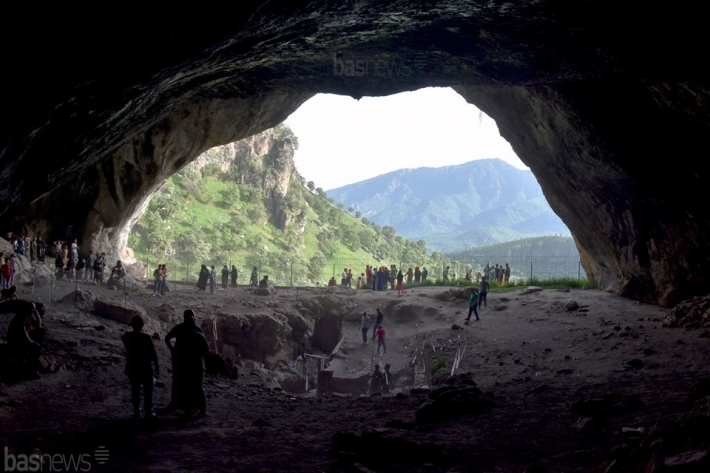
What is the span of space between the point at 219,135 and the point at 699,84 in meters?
16.0

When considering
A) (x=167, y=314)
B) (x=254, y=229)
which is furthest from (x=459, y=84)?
(x=254, y=229)

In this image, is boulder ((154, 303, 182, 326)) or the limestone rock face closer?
the limestone rock face

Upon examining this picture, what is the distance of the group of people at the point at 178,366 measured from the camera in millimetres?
6125

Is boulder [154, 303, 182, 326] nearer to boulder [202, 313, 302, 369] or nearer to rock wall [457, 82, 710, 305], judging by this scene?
boulder [202, 313, 302, 369]

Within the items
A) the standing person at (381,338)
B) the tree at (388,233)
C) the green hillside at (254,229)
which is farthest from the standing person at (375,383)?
the tree at (388,233)

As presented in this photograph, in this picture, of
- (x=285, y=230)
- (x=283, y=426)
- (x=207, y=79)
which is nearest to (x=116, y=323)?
(x=207, y=79)

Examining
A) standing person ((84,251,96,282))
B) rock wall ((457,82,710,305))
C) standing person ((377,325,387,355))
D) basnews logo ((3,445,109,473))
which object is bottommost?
standing person ((377,325,387,355))

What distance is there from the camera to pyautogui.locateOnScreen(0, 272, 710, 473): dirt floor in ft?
16.7

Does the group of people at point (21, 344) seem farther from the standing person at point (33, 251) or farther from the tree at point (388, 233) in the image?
the tree at point (388, 233)

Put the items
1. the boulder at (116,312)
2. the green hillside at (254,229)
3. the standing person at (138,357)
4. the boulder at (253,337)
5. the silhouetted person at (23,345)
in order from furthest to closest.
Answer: the green hillside at (254,229)
the boulder at (253,337)
the boulder at (116,312)
the silhouetted person at (23,345)
the standing person at (138,357)

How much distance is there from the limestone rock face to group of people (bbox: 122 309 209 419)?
266 centimetres

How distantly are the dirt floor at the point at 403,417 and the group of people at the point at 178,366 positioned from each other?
0.79 feet

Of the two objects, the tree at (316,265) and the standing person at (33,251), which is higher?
the standing person at (33,251)

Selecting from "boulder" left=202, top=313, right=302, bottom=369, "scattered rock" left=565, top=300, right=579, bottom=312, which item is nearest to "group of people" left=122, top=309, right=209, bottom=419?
"boulder" left=202, top=313, right=302, bottom=369
